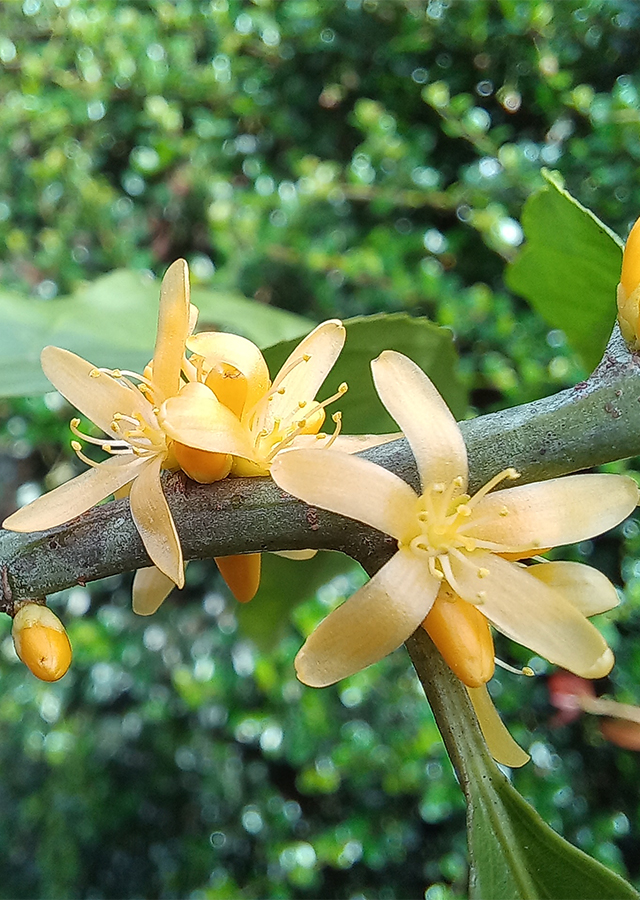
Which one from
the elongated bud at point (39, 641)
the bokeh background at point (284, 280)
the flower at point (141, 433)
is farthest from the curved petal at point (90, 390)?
the bokeh background at point (284, 280)

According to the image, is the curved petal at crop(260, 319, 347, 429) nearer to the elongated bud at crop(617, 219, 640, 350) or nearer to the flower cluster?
the flower cluster

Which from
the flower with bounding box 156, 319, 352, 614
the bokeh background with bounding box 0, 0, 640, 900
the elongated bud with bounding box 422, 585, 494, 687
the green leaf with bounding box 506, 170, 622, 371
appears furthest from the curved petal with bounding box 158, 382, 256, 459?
the bokeh background with bounding box 0, 0, 640, 900

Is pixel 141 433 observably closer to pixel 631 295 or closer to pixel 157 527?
pixel 157 527

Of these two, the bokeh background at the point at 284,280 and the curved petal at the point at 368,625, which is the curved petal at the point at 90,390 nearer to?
the curved petal at the point at 368,625

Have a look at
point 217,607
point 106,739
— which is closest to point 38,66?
point 217,607

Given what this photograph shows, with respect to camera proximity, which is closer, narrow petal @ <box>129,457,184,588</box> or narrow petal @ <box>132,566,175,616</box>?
narrow petal @ <box>129,457,184,588</box>

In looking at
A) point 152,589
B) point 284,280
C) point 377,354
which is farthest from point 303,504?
point 284,280
